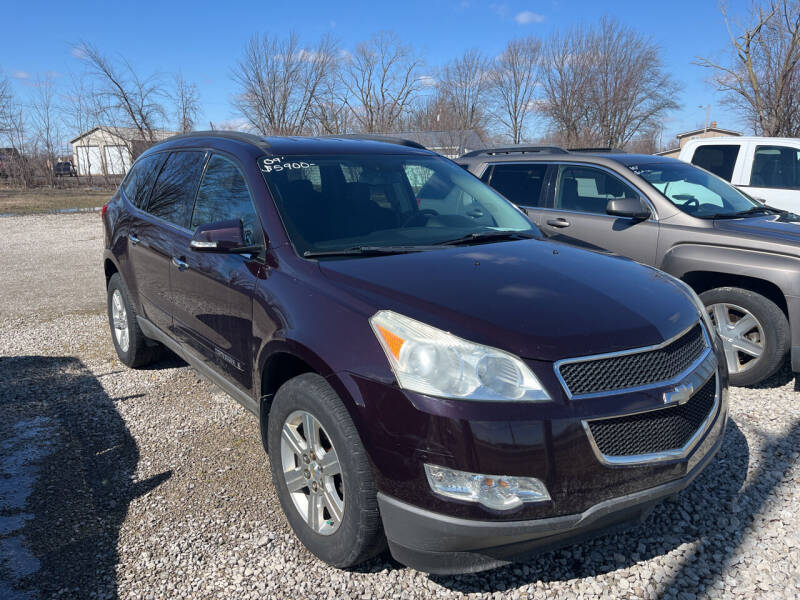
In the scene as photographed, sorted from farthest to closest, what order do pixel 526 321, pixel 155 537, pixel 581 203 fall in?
1. pixel 581 203
2. pixel 155 537
3. pixel 526 321

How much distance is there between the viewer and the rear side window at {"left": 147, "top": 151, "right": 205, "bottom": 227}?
381cm

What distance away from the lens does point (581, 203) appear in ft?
19.0

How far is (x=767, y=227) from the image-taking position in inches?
184

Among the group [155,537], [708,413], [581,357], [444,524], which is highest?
[581,357]

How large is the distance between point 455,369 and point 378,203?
1.57m

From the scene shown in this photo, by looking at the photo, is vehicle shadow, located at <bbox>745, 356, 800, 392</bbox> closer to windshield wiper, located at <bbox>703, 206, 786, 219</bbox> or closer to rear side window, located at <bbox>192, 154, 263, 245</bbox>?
windshield wiper, located at <bbox>703, 206, 786, 219</bbox>

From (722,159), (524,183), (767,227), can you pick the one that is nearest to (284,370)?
(767,227)

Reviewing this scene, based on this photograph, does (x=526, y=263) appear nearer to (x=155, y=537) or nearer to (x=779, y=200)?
(x=155, y=537)

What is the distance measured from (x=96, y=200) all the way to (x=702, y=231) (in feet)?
95.0

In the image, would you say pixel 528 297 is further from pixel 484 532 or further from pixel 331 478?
pixel 331 478

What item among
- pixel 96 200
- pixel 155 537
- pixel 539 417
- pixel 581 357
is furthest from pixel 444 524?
pixel 96 200

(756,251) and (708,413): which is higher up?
(756,251)

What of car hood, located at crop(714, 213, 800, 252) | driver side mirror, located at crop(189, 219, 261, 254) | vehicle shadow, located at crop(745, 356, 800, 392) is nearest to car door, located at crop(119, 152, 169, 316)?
driver side mirror, located at crop(189, 219, 261, 254)

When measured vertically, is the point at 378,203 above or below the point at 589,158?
below
